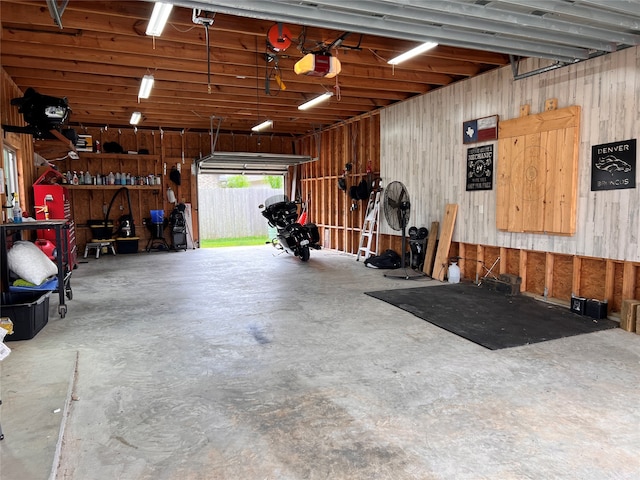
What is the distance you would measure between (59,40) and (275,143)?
810 cm

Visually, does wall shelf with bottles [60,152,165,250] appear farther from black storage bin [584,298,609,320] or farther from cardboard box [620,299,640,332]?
cardboard box [620,299,640,332]

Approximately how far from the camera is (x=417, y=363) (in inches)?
134

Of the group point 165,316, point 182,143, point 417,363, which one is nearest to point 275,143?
point 182,143

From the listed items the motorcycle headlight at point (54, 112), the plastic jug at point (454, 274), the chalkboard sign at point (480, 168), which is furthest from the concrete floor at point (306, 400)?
the chalkboard sign at point (480, 168)

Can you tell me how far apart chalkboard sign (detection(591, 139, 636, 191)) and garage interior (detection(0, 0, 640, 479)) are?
0.03 meters

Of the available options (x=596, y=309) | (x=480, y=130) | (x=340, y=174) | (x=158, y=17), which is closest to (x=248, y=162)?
(x=340, y=174)

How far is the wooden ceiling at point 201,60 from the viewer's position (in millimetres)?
4465

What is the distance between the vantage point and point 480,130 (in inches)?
249

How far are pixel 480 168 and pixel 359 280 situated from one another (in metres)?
2.52

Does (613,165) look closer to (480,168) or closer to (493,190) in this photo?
(493,190)

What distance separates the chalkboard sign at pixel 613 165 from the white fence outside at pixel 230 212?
11105 mm

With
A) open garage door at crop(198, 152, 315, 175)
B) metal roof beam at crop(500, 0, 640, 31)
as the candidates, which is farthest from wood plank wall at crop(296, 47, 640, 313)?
open garage door at crop(198, 152, 315, 175)

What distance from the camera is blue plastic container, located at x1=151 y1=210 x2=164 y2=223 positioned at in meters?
11.1

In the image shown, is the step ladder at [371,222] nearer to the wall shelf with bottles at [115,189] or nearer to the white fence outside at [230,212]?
the wall shelf with bottles at [115,189]
